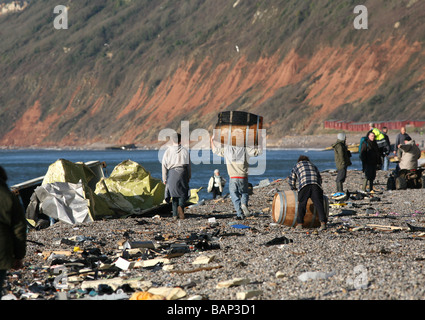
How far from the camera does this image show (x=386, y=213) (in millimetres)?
14086

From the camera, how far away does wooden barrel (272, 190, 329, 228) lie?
1130 centimetres

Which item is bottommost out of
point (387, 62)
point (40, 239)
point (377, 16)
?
point (40, 239)

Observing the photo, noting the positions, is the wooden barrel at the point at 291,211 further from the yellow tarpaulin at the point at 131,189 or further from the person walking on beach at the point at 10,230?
the person walking on beach at the point at 10,230

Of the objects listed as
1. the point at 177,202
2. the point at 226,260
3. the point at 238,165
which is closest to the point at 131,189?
the point at 177,202

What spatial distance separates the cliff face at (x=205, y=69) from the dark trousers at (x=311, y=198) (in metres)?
75.7

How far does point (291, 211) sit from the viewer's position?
11.4 metres

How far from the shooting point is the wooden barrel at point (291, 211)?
11.3 meters

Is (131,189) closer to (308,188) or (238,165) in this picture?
(238,165)

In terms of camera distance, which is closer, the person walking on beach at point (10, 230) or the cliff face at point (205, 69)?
the person walking on beach at point (10, 230)

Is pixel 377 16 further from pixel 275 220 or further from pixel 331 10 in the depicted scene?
pixel 275 220

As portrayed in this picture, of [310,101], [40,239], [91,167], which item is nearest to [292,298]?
[40,239]

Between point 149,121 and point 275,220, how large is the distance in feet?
372

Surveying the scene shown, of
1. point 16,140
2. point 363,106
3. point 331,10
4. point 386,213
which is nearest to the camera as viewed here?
point 386,213

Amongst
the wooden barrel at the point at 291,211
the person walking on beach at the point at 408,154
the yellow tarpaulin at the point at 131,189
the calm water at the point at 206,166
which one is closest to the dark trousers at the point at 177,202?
the yellow tarpaulin at the point at 131,189
